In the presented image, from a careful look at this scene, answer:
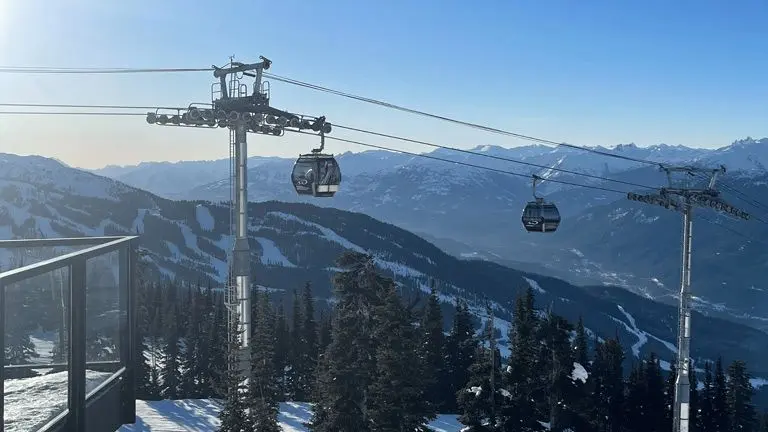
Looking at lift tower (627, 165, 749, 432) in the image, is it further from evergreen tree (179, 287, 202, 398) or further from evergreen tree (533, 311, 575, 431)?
evergreen tree (179, 287, 202, 398)

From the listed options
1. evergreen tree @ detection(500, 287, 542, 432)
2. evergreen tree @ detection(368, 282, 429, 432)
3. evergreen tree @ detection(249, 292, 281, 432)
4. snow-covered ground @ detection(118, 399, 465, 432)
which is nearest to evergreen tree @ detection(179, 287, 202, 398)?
snow-covered ground @ detection(118, 399, 465, 432)

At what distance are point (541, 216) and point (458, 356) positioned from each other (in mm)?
34535

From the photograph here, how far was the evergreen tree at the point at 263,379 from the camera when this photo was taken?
29.8m

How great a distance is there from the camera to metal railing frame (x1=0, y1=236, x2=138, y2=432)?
7243 millimetres

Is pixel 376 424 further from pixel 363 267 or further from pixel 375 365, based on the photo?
pixel 363 267

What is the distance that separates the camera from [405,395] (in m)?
35.2

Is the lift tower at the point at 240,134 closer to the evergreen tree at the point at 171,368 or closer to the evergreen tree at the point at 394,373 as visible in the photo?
the evergreen tree at the point at 394,373

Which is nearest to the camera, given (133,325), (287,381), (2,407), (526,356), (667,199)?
(2,407)

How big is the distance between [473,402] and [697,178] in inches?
692

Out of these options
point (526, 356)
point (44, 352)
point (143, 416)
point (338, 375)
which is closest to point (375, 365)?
point (338, 375)

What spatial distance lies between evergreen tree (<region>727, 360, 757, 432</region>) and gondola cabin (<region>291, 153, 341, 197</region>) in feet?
166

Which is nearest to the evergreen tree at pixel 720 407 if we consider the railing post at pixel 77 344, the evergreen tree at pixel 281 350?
Answer: the evergreen tree at pixel 281 350

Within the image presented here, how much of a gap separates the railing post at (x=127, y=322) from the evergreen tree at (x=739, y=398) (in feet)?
197

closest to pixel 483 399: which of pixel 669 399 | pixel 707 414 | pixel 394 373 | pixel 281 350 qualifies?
pixel 394 373
